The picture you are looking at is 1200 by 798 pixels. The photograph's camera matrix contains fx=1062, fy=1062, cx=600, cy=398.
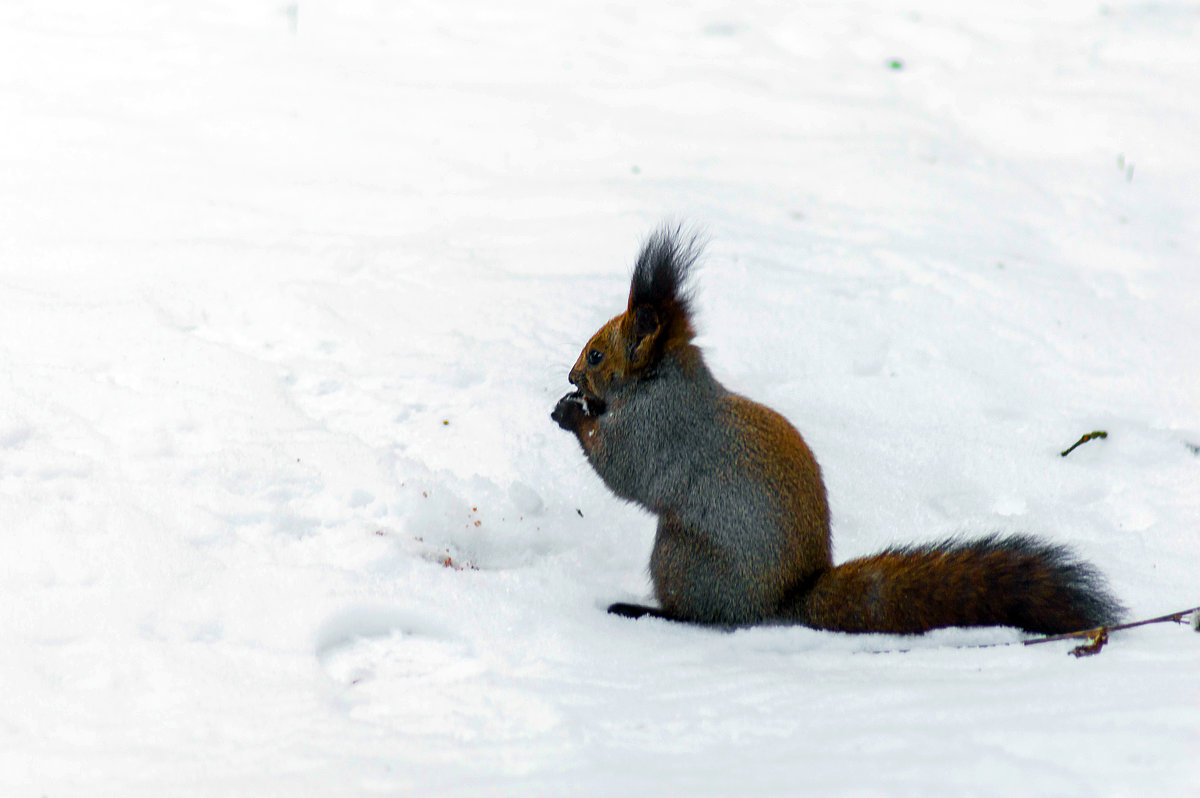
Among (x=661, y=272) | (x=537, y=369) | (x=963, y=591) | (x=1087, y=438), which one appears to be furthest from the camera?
(x=537, y=369)

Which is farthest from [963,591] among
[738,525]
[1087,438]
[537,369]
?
[537,369]

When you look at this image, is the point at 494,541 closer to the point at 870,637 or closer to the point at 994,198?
the point at 870,637

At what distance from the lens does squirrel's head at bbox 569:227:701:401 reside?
2.80 m

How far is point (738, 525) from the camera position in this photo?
8.72ft

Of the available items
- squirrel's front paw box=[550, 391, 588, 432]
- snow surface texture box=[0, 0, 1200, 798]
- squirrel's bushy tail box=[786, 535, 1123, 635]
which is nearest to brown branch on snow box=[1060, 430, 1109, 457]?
snow surface texture box=[0, 0, 1200, 798]

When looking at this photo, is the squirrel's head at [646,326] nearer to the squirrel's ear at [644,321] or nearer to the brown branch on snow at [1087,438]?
the squirrel's ear at [644,321]

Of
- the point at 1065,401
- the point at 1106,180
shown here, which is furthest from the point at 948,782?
the point at 1106,180

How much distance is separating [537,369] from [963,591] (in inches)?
67.0

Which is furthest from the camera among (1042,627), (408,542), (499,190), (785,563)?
(499,190)

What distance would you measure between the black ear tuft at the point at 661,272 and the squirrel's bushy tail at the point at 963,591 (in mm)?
836

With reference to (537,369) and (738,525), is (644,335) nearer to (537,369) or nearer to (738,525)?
(738,525)

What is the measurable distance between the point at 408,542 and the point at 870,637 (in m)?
1.20

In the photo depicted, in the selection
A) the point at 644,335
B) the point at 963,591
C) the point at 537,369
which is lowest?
the point at 537,369

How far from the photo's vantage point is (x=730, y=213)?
4.85 metres
